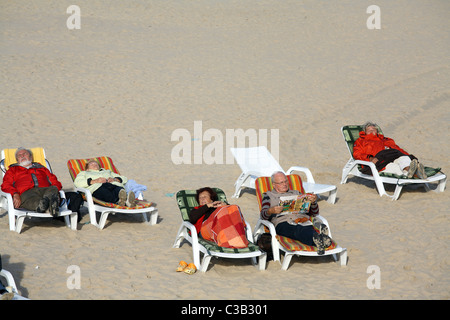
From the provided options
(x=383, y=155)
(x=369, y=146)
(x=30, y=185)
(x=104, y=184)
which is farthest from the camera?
(x=369, y=146)

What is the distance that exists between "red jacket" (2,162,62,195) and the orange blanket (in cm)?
243

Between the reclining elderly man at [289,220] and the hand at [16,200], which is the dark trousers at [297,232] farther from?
the hand at [16,200]

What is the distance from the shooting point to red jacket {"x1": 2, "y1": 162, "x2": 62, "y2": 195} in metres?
7.88

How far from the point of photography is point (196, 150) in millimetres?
13336

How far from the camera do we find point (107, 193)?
830 cm

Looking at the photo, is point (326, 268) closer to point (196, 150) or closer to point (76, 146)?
point (196, 150)

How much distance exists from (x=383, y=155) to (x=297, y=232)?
378cm

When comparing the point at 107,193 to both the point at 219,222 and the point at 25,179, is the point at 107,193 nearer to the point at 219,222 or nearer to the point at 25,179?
the point at 25,179

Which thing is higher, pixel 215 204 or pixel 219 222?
pixel 215 204

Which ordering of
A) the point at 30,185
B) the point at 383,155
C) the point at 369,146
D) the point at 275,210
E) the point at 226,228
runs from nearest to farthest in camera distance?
the point at 226,228, the point at 275,210, the point at 30,185, the point at 383,155, the point at 369,146

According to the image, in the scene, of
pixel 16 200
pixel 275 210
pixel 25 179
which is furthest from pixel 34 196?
pixel 275 210

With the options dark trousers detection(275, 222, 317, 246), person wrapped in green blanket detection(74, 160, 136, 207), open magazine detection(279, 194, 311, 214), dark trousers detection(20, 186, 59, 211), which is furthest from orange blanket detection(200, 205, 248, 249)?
dark trousers detection(20, 186, 59, 211)

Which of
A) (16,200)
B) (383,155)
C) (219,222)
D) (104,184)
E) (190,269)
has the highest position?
(383,155)

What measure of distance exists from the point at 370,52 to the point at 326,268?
600 inches
